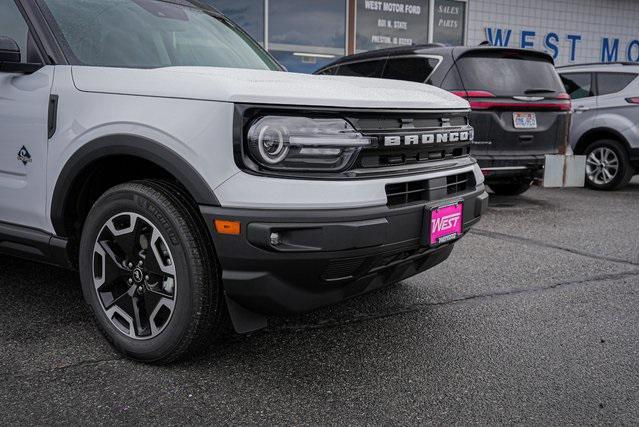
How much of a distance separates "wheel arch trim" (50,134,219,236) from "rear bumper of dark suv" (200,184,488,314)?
108 millimetres

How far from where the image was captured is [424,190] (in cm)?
260

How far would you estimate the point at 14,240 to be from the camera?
2.99m

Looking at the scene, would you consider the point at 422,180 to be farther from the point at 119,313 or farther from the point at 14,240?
the point at 14,240

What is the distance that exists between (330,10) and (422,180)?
9.67 meters

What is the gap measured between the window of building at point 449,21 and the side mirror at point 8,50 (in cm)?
1113

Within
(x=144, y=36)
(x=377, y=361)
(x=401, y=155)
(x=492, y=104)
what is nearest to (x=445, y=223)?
(x=401, y=155)

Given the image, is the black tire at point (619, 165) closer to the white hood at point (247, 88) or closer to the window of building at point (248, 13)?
the window of building at point (248, 13)

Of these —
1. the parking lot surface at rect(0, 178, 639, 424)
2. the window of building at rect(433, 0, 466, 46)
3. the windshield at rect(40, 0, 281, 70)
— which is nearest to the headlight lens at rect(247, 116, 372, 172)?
the parking lot surface at rect(0, 178, 639, 424)

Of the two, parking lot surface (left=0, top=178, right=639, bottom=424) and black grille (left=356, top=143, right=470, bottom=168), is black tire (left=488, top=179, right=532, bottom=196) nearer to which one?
parking lot surface (left=0, top=178, right=639, bottom=424)

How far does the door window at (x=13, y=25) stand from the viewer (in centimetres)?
302

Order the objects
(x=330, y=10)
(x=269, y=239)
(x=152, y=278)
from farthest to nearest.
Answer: (x=330, y=10) < (x=152, y=278) < (x=269, y=239)

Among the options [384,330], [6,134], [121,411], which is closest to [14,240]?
[6,134]

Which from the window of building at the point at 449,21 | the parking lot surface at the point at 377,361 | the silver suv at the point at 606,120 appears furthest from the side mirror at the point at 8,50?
the window of building at the point at 449,21

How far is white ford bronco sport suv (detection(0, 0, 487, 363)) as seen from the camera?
2.25m
